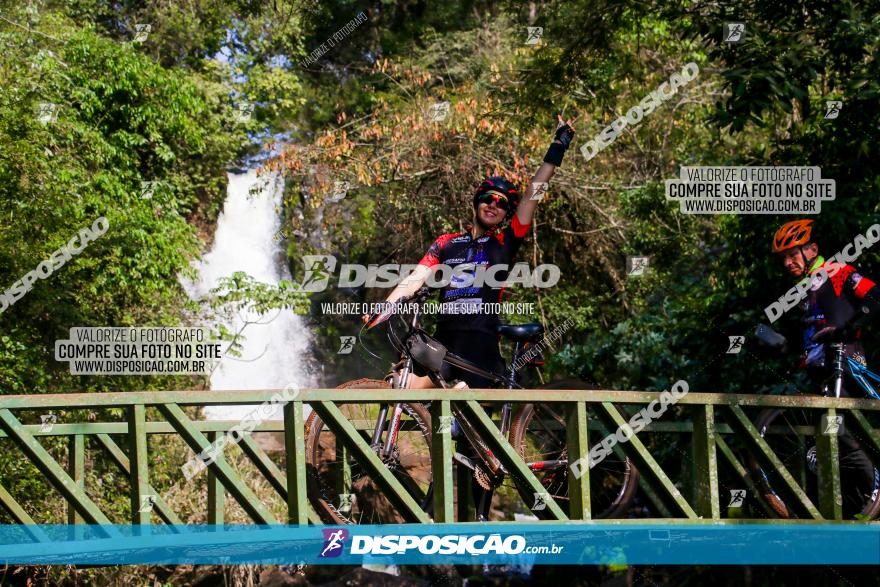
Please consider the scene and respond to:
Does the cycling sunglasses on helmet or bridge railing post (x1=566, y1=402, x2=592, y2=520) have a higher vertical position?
the cycling sunglasses on helmet

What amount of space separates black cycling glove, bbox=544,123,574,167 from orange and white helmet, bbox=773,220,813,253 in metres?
1.72

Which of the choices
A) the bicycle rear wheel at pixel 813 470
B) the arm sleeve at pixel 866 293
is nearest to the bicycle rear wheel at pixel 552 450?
the bicycle rear wheel at pixel 813 470

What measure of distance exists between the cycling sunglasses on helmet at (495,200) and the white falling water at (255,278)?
13177mm

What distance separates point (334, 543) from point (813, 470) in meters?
3.71

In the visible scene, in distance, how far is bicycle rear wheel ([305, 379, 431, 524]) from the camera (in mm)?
6844

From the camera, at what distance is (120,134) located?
15.8 m

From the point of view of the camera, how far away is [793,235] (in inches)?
301

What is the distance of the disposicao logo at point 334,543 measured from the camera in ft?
20.3

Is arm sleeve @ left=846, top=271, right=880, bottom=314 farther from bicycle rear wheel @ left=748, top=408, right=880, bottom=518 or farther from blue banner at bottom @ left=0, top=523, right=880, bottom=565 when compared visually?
blue banner at bottom @ left=0, top=523, right=880, bottom=565

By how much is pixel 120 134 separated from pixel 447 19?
464 inches

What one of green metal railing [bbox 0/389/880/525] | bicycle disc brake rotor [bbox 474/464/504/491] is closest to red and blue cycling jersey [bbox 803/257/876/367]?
green metal railing [bbox 0/389/880/525]

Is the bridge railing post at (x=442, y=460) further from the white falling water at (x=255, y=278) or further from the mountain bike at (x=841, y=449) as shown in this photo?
the white falling water at (x=255, y=278)

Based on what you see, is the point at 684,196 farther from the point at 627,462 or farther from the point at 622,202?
the point at 627,462

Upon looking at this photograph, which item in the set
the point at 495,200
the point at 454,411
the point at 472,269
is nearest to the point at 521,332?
the point at 472,269
